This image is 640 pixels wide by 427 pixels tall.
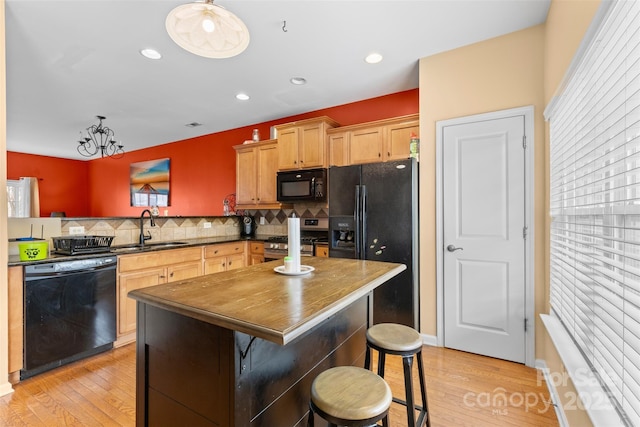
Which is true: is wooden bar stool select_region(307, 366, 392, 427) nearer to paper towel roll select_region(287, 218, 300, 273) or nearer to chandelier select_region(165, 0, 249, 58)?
paper towel roll select_region(287, 218, 300, 273)

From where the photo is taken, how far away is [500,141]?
2594 millimetres

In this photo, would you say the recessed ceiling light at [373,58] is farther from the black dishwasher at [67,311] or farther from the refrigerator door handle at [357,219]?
the black dishwasher at [67,311]

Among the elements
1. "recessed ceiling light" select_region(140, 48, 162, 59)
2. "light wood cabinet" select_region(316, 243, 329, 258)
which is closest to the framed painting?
"recessed ceiling light" select_region(140, 48, 162, 59)

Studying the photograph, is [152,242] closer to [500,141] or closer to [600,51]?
[500,141]

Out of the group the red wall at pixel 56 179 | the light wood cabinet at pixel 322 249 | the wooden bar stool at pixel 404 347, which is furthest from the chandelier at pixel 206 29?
the red wall at pixel 56 179

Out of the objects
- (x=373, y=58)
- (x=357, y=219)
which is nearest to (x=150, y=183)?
(x=357, y=219)

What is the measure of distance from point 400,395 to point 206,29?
8.12 ft

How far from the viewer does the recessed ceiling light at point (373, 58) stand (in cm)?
293

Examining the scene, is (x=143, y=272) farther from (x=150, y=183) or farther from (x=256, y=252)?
(x=150, y=183)

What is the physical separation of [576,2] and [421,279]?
2.23 m

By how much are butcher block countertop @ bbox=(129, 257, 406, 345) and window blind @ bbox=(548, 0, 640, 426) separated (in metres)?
0.89

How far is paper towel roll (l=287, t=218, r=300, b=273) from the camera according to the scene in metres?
1.59

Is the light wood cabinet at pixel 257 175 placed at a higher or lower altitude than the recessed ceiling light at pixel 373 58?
lower

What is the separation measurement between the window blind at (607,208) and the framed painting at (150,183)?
641 cm
